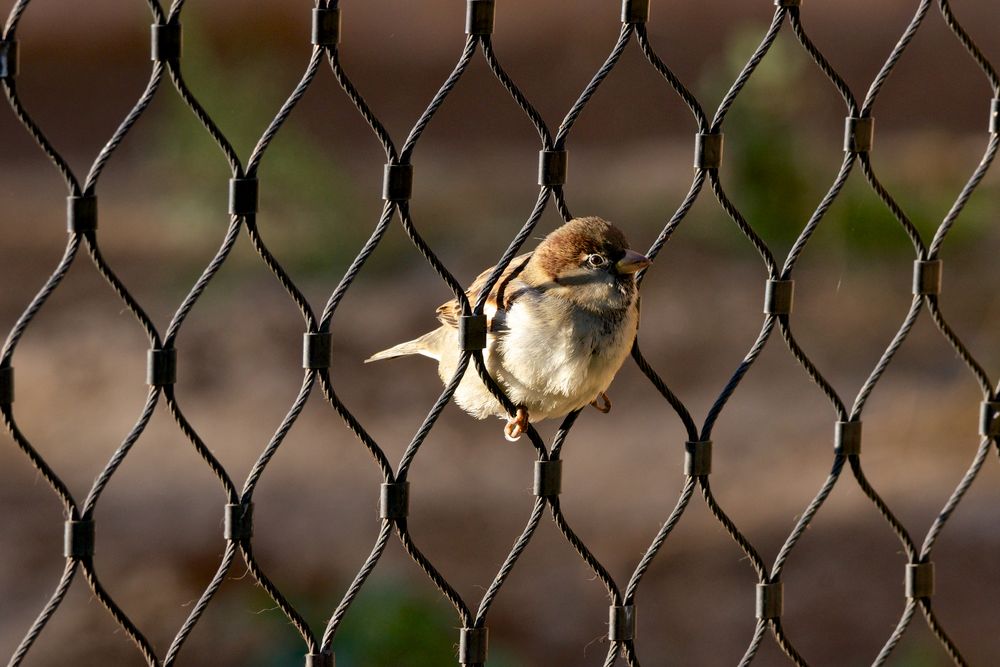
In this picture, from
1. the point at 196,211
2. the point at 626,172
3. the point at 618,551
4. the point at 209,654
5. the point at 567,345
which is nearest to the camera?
the point at 567,345

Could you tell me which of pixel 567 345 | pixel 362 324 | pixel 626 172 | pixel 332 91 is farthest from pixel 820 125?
pixel 567 345

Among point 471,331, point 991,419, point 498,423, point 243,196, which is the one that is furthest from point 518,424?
point 498,423

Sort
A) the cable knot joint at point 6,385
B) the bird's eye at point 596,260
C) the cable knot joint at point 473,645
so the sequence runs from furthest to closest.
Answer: the bird's eye at point 596,260 < the cable knot joint at point 473,645 < the cable knot joint at point 6,385

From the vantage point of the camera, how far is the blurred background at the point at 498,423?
249 inches

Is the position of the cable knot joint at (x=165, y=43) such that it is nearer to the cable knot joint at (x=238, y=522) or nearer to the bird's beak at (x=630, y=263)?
the cable knot joint at (x=238, y=522)

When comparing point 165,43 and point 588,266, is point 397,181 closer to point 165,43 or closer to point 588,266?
point 165,43

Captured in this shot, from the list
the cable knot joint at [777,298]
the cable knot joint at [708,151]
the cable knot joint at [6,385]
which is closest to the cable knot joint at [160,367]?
the cable knot joint at [6,385]

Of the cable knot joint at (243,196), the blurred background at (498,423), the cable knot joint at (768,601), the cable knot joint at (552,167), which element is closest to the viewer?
the cable knot joint at (243,196)

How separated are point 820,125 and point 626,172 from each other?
2.20m

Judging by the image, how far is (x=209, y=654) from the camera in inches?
227

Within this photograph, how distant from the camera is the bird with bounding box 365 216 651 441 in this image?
2.42 m

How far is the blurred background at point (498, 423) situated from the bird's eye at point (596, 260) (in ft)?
9.19

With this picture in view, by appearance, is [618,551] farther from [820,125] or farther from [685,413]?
[685,413]

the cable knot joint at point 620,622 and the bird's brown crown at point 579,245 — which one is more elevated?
the bird's brown crown at point 579,245
